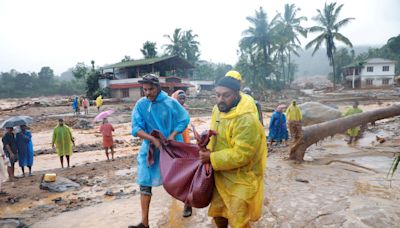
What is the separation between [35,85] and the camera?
5019 centimetres

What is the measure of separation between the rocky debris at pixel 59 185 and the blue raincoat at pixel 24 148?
1.87 m

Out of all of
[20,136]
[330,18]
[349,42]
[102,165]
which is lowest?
[102,165]

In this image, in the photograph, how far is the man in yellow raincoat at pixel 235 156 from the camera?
2.21 meters

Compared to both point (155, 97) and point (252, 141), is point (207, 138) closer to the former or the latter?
point (252, 141)

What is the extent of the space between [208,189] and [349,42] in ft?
138

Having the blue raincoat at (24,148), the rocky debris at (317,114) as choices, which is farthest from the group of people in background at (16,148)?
the rocky debris at (317,114)

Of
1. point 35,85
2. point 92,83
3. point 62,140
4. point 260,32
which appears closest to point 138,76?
point 92,83

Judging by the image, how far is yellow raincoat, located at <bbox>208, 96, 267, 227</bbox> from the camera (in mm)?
2205

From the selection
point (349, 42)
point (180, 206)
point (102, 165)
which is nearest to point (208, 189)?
point (180, 206)

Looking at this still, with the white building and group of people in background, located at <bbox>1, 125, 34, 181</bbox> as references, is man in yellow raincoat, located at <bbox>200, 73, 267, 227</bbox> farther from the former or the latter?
the white building

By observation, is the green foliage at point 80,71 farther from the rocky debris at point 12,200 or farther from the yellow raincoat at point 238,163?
the yellow raincoat at point 238,163

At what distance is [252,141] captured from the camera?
7.24ft

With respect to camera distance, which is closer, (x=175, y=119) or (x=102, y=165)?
(x=175, y=119)

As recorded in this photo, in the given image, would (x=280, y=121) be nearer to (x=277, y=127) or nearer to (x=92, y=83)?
(x=277, y=127)
